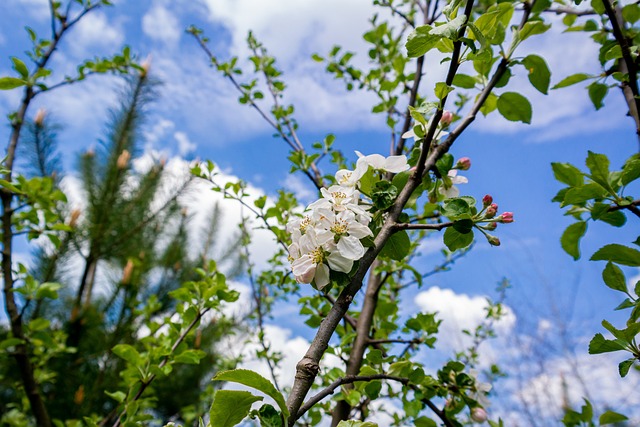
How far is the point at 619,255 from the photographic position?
2.61ft

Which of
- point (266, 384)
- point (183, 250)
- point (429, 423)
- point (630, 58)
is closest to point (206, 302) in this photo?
point (429, 423)

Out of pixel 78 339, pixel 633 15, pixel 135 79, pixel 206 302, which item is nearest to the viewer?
pixel 633 15

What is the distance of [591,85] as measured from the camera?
1.13 metres

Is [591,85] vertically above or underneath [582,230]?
above

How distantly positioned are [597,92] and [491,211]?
0.72 meters

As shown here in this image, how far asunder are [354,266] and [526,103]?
54 cm

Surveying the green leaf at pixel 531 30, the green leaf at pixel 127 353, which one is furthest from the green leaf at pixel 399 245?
the green leaf at pixel 127 353

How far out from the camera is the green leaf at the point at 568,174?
875 mm

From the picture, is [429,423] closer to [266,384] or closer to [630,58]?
[266,384]

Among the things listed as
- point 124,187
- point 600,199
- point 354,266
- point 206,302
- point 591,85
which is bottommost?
point 354,266

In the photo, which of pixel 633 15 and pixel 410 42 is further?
pixel 633 15

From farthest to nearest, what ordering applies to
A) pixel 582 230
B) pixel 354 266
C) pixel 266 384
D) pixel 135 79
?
pixel 135 79, pixel 582 230, pixel 354 266, pixel 266 384

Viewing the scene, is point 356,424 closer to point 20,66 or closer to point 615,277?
A: point 615,277

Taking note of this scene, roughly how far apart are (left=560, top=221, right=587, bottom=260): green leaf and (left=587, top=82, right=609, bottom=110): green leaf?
39 centimetres
